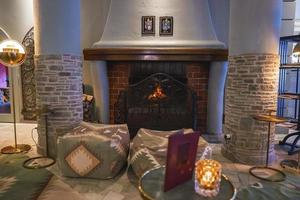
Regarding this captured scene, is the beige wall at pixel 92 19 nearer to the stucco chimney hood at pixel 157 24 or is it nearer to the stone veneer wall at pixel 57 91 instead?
the stucco chimney hood at pixel 157 24

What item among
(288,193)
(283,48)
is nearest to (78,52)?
(288,193)

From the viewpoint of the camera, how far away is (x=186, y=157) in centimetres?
174

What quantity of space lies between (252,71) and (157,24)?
2186mm

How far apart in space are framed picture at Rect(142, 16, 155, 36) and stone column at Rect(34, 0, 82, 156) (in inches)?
58.5

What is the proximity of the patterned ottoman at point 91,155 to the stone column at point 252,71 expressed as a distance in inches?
70.4

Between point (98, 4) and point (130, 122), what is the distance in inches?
99.4

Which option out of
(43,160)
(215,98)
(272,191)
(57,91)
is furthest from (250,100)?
(43,160)

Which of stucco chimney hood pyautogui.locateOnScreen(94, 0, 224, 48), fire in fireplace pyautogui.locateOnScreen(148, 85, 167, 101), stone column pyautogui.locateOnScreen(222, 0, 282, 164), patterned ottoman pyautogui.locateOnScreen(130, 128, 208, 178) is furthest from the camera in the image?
fire in fireplace pyautogui.locateOnScreen(148, 85, 167, 101)

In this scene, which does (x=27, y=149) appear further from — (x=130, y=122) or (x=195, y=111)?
(x=195, y=111)

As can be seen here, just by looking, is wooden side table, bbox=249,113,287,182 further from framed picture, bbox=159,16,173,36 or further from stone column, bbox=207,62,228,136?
framed picture, bbox=159,16,173,36

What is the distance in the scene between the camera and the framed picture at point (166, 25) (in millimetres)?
4973

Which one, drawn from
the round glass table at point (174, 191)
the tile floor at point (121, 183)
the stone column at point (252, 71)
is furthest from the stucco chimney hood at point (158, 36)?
the round glass table at point (174, 191)

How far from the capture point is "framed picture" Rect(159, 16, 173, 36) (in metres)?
4.97

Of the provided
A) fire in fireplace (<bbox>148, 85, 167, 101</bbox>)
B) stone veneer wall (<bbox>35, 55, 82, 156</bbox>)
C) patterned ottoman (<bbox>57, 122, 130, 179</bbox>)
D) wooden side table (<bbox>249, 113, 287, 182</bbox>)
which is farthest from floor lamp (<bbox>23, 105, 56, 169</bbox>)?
wooden side table (<bbox>249, 113, 287, 182</bbox>)
